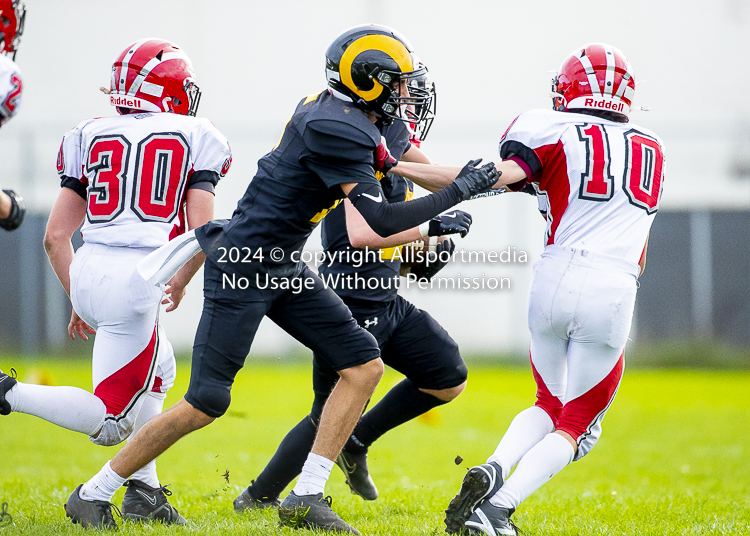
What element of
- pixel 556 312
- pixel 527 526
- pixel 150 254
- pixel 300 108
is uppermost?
pixel 300 108

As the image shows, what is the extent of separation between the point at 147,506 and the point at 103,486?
411 mm

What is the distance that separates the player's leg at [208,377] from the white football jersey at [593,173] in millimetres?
1312

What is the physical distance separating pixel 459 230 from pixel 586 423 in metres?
0.96

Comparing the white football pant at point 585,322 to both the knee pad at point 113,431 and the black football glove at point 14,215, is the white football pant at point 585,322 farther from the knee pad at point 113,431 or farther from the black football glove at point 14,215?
the black football glove at point 14,215

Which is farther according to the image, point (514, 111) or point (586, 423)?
point (514, 111)

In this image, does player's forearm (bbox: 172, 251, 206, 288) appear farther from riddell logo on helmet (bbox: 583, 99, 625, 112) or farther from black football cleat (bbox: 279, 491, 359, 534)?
riddell logo on helmet (bbox: 583, 99, 625, 112)

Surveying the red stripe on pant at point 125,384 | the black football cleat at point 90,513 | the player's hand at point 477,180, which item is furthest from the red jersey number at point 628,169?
the black football cleat at point 90,513

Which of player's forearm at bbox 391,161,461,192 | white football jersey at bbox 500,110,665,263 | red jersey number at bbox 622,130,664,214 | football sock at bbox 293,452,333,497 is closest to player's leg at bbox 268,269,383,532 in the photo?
football sock at bbox 293,452,333,497

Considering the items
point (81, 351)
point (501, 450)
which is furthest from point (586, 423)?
point (81, 351)

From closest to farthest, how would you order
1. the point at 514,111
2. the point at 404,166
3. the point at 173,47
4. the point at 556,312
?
the point at 556,312, the point at 404,166, the point at 173,47, the point at 514,111

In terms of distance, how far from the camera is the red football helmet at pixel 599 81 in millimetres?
3357

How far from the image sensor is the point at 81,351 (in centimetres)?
1221

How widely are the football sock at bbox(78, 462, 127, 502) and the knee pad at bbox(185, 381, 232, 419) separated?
1.52 feet

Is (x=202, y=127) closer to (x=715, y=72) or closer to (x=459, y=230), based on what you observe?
(x=459, y=230)
